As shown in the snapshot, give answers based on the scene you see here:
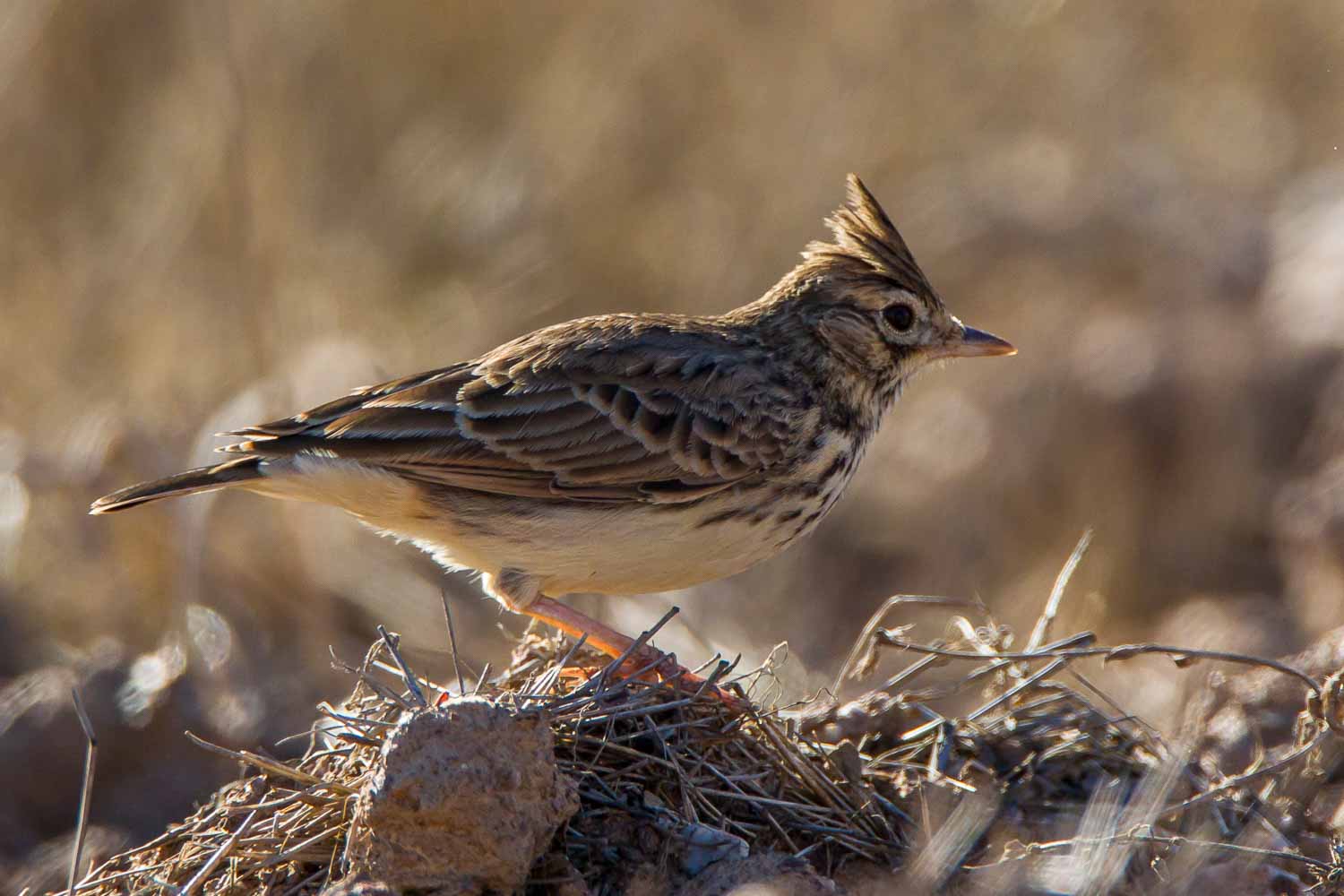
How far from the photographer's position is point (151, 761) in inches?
238

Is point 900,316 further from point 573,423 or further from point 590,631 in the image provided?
point 590,631

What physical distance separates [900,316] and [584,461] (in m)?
1.32

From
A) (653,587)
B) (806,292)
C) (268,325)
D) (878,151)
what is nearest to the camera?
(653,587)

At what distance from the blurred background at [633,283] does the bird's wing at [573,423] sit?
1.27 m

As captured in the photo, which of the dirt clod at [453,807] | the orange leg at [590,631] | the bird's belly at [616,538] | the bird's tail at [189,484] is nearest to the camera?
the dirt clod at [453,807]

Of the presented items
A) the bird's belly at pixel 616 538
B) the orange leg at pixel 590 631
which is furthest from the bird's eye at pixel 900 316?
the orange leg at pixel 590 631

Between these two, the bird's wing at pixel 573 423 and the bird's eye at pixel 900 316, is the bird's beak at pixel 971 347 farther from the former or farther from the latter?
the bird's wing at pixel 573 423

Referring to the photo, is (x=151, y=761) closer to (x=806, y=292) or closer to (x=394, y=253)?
(x=806, y=292)

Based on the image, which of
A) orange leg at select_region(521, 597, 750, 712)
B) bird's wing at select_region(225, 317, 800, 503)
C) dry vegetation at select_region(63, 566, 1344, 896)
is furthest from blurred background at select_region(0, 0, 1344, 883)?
dry vegetation at select_region(63, 566, 1344, 896)

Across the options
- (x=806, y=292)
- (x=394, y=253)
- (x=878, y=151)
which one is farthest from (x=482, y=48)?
(x=806, y=292)

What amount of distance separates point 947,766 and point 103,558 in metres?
4.23

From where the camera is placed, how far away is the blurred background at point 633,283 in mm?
7074

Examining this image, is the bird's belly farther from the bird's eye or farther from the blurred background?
the blurred background

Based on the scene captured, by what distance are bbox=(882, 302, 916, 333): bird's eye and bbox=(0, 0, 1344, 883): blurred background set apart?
1.40m
